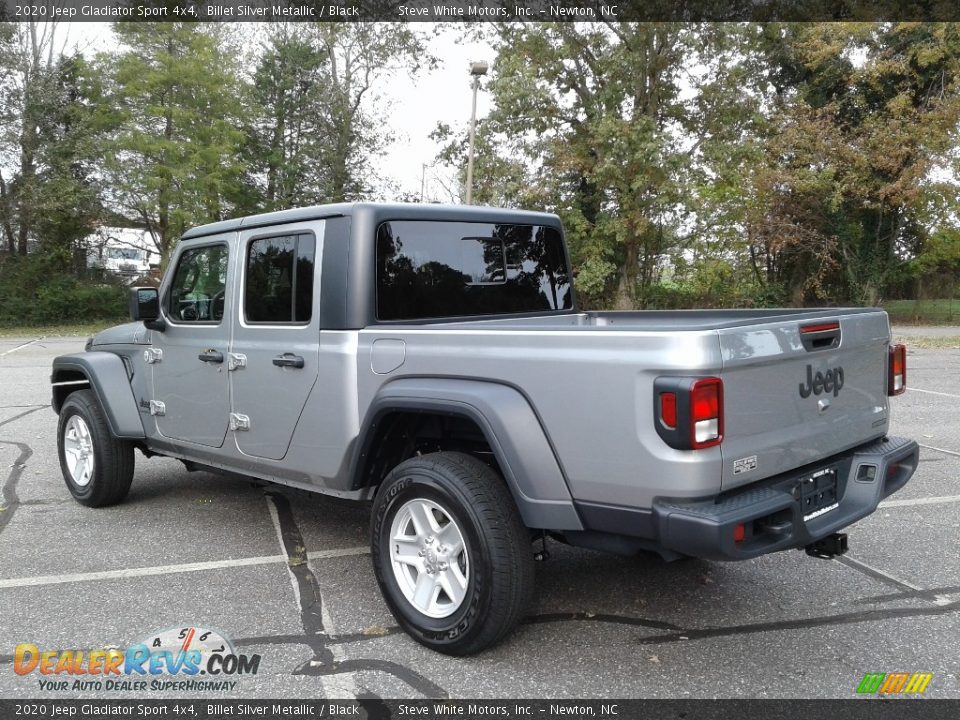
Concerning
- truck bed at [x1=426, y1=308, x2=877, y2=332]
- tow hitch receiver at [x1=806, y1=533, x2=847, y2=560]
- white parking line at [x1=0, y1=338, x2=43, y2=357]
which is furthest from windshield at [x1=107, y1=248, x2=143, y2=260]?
tow hitch receiver at [x1=806, y1=533, x2=847, y2=560]

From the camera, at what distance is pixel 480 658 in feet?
10.6

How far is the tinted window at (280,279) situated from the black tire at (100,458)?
1669mm

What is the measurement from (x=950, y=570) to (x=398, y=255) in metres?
3.28

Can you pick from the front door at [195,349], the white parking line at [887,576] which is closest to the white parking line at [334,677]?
the front door at [195,349]

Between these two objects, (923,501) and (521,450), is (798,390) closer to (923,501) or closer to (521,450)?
Answer: (521,450)

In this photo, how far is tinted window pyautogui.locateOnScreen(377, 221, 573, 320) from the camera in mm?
3904

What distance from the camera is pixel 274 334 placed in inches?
161

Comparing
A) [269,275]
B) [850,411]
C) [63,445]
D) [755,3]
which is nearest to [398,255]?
[269,275]

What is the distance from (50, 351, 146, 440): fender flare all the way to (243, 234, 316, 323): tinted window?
4.54 ft

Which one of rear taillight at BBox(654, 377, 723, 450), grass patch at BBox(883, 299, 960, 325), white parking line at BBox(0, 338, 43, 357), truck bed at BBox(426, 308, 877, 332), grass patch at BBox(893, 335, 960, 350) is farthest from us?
grass patch at BBox(883, 299, 960, 325)

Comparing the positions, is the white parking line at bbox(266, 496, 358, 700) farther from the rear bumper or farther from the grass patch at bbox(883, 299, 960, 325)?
the grass patch at bbox(883, 299, 960, 325)

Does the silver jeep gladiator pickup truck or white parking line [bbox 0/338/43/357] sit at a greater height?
the silver jeep gladiator pickup truck

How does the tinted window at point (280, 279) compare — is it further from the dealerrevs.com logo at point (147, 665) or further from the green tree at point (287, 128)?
the green tree at point (287, 128)

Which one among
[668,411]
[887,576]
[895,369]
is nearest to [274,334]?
[668,411]
